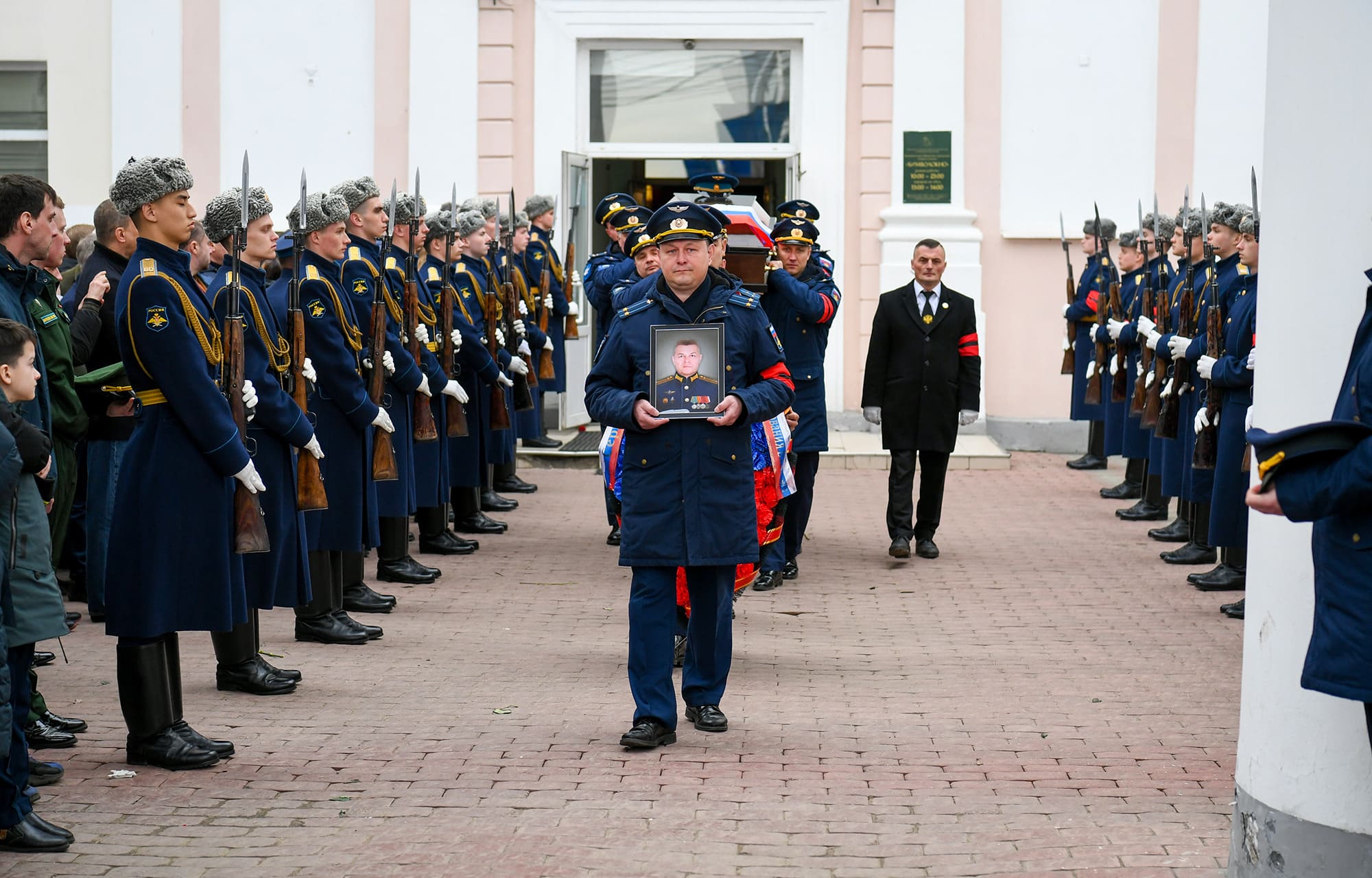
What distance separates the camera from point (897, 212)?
17.6 m

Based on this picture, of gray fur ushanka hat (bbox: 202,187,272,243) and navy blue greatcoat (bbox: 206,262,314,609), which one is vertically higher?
gray fur ushanka hat (bbox: 202,187,272,243)

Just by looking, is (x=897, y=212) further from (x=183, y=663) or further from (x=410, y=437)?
(x=183, y=663)

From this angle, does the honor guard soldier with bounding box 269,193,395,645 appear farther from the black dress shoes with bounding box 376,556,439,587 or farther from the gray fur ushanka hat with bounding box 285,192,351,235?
the black dress shoes with bounding box 376,556,439,587

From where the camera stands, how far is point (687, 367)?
6.33 m

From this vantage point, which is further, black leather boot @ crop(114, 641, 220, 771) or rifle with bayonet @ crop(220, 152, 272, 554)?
rifle with bayonet @ crop(220, 152, 272, 554)

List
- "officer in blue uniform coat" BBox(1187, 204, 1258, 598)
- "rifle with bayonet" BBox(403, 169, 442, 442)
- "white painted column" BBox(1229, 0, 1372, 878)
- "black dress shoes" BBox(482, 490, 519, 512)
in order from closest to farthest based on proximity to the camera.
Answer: "white painted column" BBox(1229, 0, 1372, 878)
"officer in blue uniform coat" BBox(1187, 204, 1258, 598)
"rifle with bayonet" BBox(403, 169, 442, 442)
"black dress shoes" BBox(482, 490, 519, 512)

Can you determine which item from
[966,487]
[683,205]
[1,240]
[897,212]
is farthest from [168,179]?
[897,212]

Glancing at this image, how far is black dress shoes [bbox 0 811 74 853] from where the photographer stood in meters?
5.02

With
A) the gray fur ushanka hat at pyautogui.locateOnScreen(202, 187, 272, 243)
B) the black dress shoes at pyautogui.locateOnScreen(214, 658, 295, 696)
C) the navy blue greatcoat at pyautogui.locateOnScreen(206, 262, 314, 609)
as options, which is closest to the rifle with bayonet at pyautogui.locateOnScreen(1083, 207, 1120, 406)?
the navy blue greatcoat at pyautogui.locateOnScreen(206, 262, 314, 609)

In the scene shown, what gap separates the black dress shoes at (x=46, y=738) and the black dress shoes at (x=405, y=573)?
13.3 ft

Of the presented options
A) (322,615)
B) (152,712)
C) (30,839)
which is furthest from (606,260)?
(30,839)

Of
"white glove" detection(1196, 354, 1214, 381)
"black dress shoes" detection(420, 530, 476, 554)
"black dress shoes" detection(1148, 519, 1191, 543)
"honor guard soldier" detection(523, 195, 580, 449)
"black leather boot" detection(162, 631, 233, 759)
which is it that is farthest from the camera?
"honor guard soldier" detection(523, 195, 580, 449)

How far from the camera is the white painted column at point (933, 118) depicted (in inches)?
693

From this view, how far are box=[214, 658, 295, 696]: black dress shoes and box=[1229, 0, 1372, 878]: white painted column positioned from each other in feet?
13.4
